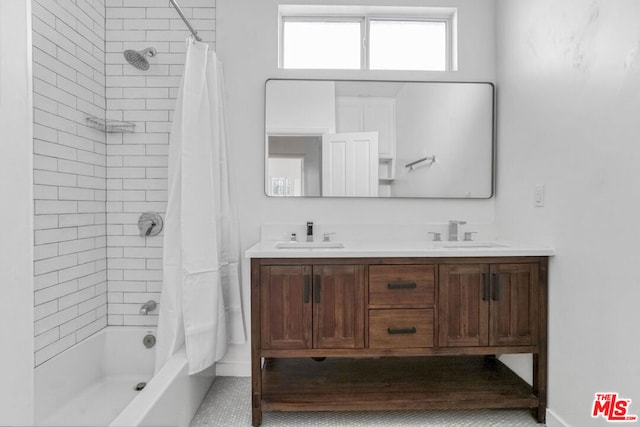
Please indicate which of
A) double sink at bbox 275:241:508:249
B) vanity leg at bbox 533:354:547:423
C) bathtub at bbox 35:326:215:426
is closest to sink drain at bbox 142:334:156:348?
bathtub at bbox 35:326:215:426

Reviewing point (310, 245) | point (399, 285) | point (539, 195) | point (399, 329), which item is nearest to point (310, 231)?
point (310, 245)

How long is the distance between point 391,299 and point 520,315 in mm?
674

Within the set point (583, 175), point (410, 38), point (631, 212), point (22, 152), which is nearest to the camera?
point (22, 152)

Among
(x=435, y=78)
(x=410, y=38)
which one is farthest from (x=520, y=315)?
(x=410, y=38)

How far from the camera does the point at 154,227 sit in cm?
204

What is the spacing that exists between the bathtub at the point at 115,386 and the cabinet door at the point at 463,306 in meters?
1.29

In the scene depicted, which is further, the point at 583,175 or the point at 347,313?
the point at 347,313

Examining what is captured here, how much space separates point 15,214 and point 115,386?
1199 mm

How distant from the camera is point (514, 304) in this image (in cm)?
169

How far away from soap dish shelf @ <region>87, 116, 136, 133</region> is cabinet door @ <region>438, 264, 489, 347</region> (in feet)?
6.41

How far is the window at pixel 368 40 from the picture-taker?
91.6 inches

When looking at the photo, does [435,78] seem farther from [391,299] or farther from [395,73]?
[391,299]

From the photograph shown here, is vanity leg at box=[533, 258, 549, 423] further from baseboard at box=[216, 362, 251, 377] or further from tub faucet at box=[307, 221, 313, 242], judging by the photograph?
baseboard at box=[216, 362, 251, 377]

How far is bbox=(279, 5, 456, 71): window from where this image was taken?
2326 millimetres
